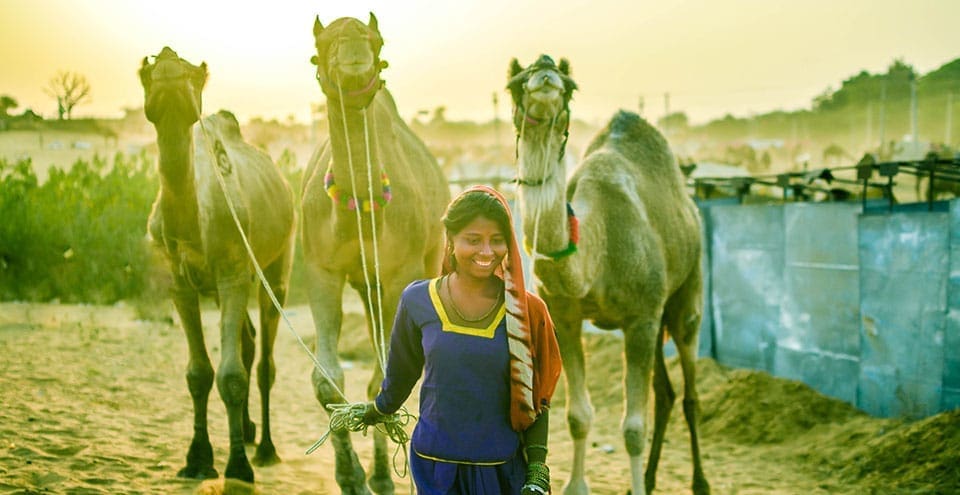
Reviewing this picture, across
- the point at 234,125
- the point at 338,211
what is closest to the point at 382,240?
the point at 338,211

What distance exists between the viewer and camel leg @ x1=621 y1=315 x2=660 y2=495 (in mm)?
5773

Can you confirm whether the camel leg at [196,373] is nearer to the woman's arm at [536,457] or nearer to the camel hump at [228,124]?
the camel hump at [228,124]

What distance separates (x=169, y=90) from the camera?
5.40m

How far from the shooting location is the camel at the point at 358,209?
16.1ft

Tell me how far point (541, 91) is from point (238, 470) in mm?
3226

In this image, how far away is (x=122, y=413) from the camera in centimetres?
754

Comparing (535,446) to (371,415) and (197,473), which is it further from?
(197,473)

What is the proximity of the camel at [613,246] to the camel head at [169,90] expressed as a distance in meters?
2.04

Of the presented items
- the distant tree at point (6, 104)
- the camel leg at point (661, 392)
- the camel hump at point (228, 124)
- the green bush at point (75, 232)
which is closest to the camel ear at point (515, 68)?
the camel leg at point (661, 392)

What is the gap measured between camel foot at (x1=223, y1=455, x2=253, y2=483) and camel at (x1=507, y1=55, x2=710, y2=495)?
212 centimetres

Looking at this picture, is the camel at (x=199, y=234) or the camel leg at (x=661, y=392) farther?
the camel leg at (x=661, y=392)

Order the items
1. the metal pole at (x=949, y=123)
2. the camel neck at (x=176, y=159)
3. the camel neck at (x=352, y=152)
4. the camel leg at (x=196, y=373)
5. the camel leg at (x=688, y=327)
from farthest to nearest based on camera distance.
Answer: the metal pole at (x=949, y=123) < the camel leg at (x=688, y=327) < the camel leg at (x=196, y=373) < the camel neck at (x=176, y=159) < the camel neck at (x=352, y=152)

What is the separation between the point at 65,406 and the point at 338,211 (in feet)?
11.7

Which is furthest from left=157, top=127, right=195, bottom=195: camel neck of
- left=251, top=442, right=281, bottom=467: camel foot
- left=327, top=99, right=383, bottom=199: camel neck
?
left=251, top=442, right=281, bottom=467: camel foot
